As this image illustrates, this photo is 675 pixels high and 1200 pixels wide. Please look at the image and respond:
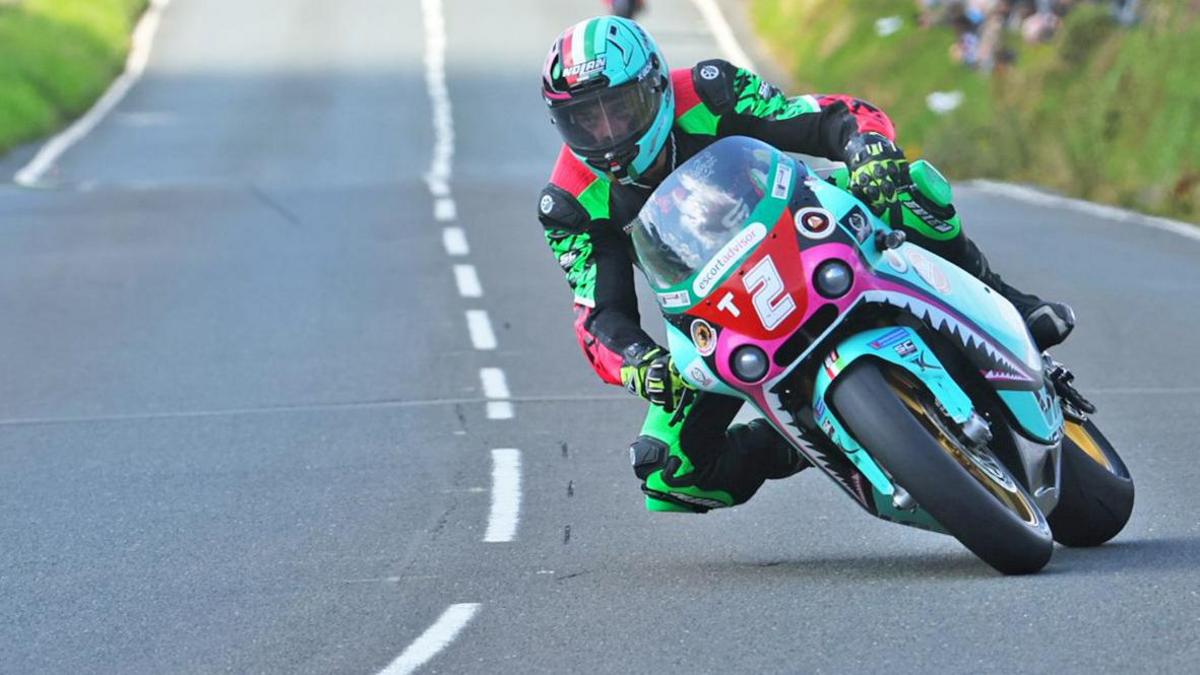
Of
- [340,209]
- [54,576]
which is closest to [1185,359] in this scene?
[54,576]

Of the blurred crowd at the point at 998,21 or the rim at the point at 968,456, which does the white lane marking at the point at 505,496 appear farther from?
the blurred crowd at the point at 998,21

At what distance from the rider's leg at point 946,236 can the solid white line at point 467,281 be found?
26.9 feet

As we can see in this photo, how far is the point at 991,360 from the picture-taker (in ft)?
22.1

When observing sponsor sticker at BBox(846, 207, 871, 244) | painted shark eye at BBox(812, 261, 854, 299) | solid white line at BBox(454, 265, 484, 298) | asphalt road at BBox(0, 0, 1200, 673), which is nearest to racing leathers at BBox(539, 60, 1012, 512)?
asphalt road at BBox(0, 0, 1200, 673)

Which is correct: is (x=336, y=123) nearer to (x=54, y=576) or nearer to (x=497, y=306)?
(x=497, y=306)

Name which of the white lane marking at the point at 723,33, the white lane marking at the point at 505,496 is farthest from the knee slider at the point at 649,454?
the white lane marking at the point at 723,33

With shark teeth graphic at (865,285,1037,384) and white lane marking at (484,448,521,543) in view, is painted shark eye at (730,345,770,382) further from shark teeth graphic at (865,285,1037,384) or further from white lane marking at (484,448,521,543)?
white lane marking at (484,448,521,543)

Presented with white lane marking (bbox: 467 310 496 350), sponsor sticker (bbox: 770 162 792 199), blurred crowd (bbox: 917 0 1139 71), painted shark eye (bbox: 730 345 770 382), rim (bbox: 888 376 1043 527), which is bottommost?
blurred crowd (bbox: 917 0 1139 71)

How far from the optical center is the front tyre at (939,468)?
20.4ft

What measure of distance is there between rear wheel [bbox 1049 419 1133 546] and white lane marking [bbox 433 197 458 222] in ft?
41.8

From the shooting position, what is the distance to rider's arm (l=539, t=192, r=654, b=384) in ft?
23.9

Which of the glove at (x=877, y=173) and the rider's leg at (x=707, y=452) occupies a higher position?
the glove at (x=877, y=173)

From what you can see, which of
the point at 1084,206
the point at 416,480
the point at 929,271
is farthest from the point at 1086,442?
the point at 1084,206

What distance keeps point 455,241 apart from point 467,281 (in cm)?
225
